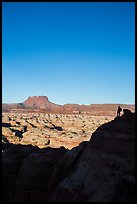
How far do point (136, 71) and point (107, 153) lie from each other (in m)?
4.88

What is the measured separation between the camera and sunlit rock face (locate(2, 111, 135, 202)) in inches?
434

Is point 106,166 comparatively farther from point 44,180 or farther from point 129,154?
point 44,180

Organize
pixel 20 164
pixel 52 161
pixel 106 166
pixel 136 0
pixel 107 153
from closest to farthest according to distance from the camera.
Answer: pixel 136 0
pixel 106 166
pixel 107 153
pixel 52 161
pixel 20 164

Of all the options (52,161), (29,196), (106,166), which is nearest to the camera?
(106,166)

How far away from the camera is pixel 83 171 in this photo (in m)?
12.9

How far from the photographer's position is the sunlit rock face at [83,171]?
1102 cm

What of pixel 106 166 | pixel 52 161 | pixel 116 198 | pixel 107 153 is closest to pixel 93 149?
pixel 107 153

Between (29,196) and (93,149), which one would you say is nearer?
(93,149)

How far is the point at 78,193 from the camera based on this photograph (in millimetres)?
11555

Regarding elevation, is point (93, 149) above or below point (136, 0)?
below

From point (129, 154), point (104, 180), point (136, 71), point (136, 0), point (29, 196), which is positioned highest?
point (136, 0)

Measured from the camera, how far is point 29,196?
16.8 metres

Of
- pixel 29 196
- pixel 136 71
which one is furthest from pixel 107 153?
pixel 29 196

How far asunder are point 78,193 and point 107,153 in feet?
7.93
